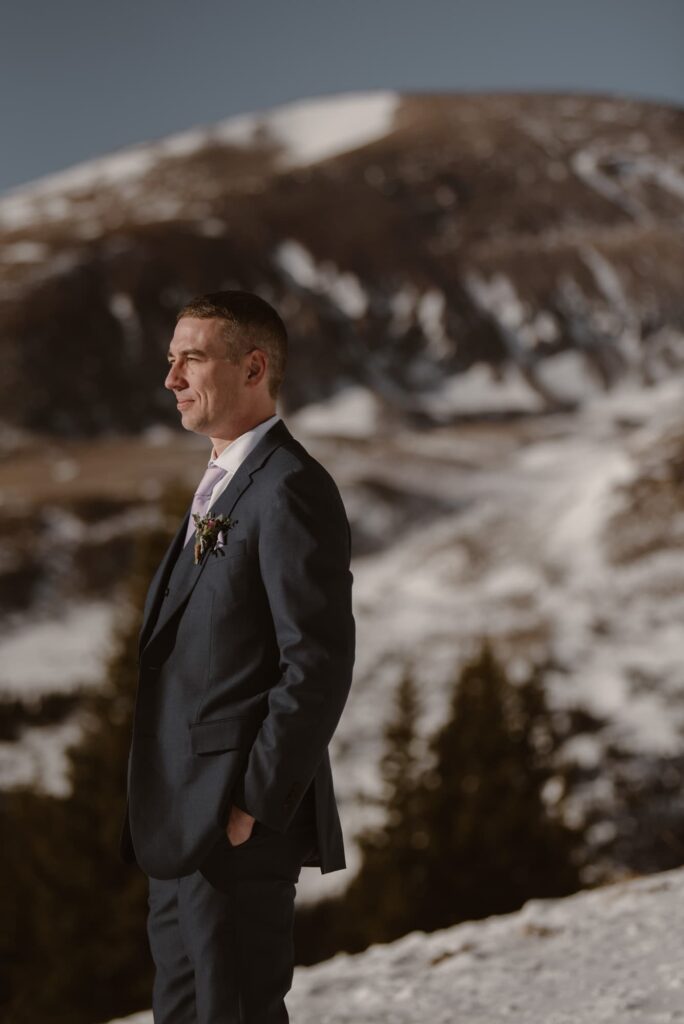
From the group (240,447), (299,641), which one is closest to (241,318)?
(240,447)

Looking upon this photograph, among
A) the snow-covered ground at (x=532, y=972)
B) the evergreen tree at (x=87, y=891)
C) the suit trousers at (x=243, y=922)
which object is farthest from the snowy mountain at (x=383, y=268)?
the suit trousers at (x=243, y=922)

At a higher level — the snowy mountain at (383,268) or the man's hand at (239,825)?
the snowy mountain at (383,268)

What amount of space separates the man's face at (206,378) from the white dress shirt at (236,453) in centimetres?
7

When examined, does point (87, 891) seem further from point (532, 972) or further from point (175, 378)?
point (175, 378)

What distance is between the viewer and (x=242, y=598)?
377cm

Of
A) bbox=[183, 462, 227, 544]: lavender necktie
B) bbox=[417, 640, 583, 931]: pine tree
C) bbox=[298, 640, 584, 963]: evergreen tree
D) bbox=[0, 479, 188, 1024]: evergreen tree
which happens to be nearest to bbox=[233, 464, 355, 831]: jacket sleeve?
bbox=[183, 462, 227, 544]: lavender necktie

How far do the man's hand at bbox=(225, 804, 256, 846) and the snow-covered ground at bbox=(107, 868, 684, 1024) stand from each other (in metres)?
2.79

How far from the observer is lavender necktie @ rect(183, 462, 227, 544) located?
13.4 feet

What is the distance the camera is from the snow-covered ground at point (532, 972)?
5789 millimetres

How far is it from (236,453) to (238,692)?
34.7 inches

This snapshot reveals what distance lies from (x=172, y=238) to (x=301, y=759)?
128 metres

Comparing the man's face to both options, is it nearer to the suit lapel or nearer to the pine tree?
the suit lapel

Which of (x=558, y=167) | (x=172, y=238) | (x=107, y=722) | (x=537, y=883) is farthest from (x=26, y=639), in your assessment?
(x=558, y=167)

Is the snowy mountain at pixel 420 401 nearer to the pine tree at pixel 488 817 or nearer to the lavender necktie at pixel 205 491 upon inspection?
the pine tree at pixel 488 817
